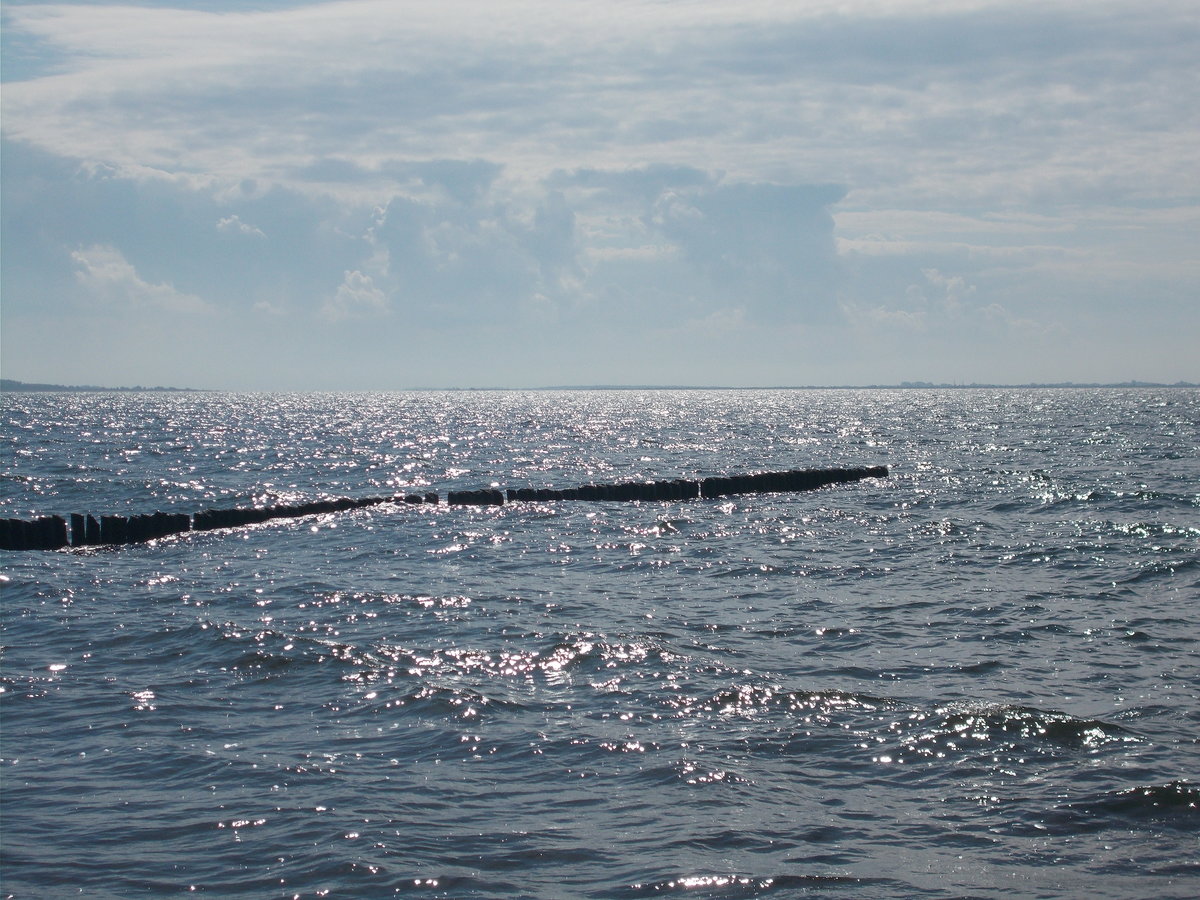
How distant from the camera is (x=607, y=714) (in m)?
14.9

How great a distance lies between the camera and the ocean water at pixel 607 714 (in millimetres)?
10508

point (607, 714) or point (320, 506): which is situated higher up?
point (320, 506)

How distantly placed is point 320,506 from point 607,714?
85.7 ft


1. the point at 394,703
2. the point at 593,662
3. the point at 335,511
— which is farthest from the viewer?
the point at 335,511

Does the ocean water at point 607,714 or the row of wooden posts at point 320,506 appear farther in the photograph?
the row of wooden posts at point 320,506

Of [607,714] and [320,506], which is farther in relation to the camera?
[320,506]

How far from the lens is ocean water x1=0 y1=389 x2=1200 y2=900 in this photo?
10.5 m

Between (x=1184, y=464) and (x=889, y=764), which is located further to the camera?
(x=1184, y=464)

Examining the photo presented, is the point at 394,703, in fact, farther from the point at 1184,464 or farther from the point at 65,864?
the point at 1184,464

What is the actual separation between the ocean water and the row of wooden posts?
1074 millimetres

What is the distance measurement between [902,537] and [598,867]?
23.9 m

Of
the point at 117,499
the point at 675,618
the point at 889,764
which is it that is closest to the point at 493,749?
the point at 889,764

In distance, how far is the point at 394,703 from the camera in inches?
608

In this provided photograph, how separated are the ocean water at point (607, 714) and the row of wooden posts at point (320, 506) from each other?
107 centimetres
